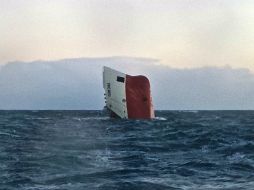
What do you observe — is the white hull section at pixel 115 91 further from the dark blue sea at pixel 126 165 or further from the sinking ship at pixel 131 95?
the dark blue sea at pixel 126 165

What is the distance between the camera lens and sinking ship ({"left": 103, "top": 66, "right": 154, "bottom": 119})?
6059 cm

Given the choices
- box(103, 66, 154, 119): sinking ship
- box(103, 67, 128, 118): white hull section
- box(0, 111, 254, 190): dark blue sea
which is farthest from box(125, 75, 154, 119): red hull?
box(0, 111, 254, 190): dark blue sea

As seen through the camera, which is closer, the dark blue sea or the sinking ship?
the dark blue sea

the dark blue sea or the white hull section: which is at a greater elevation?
the white hull section

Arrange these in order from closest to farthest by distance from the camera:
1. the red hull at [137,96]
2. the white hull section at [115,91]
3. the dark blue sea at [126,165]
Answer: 1. the dark blue sea at [126,165]
2. the red hull at [137,96]
3. the white hull section at [115,91]

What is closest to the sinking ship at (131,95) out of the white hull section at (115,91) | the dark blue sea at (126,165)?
the white hull section at (115,91)

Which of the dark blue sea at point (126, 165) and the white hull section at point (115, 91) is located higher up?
the white hull section at point (115, 91)

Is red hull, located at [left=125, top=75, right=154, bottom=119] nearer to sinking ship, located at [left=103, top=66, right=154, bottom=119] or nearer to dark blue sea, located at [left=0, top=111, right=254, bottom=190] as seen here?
sinking ship, located at [left=103, top=66, right=154, bottom=119]

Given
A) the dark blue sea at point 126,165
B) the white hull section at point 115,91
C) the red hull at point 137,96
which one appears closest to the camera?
the dark blue sea at point 126,165

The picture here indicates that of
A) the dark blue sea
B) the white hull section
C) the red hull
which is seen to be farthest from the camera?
the white hull section

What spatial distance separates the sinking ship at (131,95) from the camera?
60.6 metres

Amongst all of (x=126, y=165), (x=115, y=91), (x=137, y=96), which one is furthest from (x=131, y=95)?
(x=126, y=165)

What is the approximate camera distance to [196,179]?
1670 cm

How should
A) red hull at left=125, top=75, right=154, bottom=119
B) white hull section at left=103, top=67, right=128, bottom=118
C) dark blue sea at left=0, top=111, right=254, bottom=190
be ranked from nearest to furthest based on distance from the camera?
1. dark blue sea at left=0, top=111, right=254, bottom=190
2. red hull at left=125, top=75, right=154, bottom=119
3. white hull section at left=103, top=67, right=128, bottom=118
